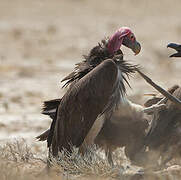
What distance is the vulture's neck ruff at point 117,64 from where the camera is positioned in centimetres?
842

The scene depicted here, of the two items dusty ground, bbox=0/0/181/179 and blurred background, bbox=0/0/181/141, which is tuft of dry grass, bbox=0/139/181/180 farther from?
blurred background, bbox=0/0/181/141

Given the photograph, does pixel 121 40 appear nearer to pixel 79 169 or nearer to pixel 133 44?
pixel 133 44

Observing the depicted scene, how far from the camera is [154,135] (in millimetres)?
8609

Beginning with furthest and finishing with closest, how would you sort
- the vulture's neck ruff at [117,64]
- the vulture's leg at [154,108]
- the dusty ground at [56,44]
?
1. the dusty ground at [56,44]
2. the vulture's leg at [154,108]
3. the vulture's neck ruff at [117,64]

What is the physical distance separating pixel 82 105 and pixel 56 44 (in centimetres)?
1477

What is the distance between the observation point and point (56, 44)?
23.0 metres

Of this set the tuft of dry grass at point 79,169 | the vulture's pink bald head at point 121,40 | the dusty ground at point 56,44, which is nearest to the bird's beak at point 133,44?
the vulture's pink bald head at point 121,40

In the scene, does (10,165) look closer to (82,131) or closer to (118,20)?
(82,131)

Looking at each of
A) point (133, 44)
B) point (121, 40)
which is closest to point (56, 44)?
point (133, 44)

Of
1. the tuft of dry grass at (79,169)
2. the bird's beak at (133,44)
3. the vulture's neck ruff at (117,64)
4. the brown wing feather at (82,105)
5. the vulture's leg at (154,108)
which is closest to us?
the tuft of dry grass at (79,169)

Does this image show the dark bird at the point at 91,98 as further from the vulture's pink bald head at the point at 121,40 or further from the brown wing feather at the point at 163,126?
the brown wing feather at the point at 163,126

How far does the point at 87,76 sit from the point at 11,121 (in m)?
4.69

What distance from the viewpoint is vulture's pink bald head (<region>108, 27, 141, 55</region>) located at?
8680mm

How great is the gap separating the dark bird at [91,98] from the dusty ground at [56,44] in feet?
8.43
